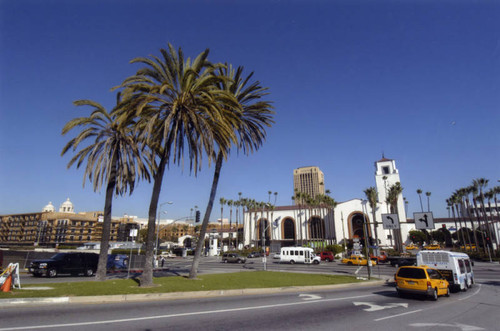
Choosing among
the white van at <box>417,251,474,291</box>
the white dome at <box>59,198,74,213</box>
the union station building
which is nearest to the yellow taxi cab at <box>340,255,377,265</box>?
the white van at <box>417,251,474,291</box>

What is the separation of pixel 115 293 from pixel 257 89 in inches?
680

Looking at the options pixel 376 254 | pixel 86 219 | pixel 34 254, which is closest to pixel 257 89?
pixel 34 254

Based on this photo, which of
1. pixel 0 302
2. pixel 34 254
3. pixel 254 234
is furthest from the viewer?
pixel 254 234

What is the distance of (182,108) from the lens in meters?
17.0

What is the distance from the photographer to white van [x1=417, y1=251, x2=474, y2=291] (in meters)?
16.3

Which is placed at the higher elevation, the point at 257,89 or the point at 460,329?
the point at 257,89

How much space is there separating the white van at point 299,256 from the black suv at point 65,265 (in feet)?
95.0

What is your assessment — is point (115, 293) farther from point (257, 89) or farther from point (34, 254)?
point (34, 254)

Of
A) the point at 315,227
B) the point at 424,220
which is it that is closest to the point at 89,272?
the point at 424,220

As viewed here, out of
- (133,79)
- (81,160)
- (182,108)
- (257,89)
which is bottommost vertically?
(81,160)

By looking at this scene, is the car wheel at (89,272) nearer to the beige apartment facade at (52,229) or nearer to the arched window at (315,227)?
the arched window at (315,227)

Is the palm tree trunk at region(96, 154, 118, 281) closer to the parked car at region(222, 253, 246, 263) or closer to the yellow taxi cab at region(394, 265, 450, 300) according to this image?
the yellow taxi cab at region(394, 265, 450, 300)

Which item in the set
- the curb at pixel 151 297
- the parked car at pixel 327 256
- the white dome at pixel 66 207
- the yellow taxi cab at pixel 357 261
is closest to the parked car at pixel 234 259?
the parked car at pixel 327 256

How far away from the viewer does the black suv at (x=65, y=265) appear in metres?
21.4
